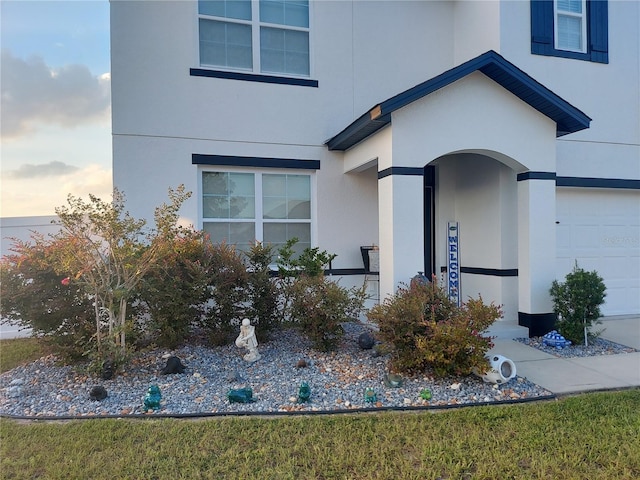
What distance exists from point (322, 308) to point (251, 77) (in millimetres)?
4608

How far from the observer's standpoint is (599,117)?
29.6 feet

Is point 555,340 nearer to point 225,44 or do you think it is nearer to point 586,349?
point 586,349

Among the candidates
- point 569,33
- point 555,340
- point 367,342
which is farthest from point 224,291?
point 569,33

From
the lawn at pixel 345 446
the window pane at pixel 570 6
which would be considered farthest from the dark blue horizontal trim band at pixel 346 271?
the window pane at pixel 570 6

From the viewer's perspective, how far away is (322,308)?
18.9 ft

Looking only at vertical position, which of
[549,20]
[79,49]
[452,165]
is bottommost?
[452,165]

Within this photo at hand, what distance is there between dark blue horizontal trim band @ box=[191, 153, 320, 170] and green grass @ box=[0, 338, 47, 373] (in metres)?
3.72

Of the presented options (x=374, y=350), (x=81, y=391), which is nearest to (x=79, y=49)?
(x=81, y=391)

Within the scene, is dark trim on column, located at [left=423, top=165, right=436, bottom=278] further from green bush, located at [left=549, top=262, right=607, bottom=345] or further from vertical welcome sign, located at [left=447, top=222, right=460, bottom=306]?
green bush, located at [left=549, top=262, right=607, bottom=345]

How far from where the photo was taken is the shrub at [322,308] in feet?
18.9

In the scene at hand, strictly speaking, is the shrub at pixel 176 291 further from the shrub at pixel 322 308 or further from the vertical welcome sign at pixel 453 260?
the vertical welcome sign at pixel 453 260

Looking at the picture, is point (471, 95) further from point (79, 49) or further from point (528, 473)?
point (79, 49)

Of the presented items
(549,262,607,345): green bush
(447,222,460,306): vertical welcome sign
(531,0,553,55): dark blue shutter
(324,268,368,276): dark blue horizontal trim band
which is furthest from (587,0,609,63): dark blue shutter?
(324,268,368,276): dark blue horizontal trim band

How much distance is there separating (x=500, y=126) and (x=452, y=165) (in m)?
2.19
